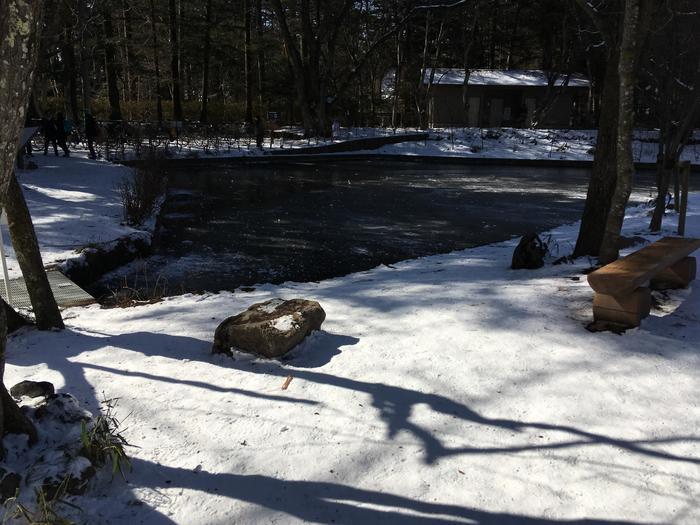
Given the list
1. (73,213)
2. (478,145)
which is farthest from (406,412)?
(478,145)

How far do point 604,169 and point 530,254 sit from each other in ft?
3.83

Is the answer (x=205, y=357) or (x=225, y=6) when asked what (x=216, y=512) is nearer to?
(x=205, y=357)

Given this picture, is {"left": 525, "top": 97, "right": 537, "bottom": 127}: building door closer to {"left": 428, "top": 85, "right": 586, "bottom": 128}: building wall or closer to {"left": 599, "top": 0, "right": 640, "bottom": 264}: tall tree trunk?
{"left": 428, "top": 85, "right": 586, "bottom": 128}: building wall

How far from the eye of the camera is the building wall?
122ft

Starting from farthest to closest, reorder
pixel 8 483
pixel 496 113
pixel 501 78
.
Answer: pixel 496 113, pixel 501 78, pixel 8 483

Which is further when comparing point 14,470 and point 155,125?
point 155,125

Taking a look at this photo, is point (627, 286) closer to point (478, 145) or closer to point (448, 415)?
point (448, 415)

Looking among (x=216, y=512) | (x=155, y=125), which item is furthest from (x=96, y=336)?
(x=155, y=125)

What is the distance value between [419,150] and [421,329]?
2563cm

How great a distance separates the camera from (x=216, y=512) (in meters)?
2.40

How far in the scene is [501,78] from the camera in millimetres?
36281

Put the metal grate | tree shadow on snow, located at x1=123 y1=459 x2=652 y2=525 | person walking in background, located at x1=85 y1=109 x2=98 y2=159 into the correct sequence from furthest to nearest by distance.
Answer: person walking in background, located at x1=85 y1=109 x2=98 y2=159 < the metal grate < tree shadow on snow, located at x1=123 y1=459 x2=652 y2=525

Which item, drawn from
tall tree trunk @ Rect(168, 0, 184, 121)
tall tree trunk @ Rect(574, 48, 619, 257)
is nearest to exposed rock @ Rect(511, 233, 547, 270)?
tall tree trunk @ Rect(574, 48, 619, 257)

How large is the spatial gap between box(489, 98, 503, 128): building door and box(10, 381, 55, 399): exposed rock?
124 feet
